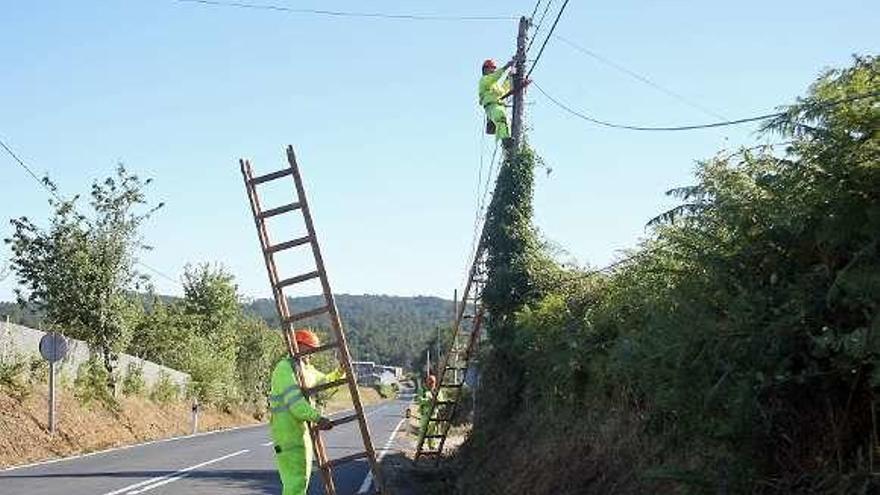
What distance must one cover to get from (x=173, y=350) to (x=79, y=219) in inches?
497

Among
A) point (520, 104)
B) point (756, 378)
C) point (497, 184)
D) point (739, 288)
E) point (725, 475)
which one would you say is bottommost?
point (725, 475)

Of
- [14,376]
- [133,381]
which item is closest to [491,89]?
[14,376]

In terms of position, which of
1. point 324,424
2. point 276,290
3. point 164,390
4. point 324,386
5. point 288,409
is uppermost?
point 164,390

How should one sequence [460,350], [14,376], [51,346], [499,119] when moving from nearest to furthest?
1. [499,119]
2. [460,350]
3. [51,346]
4. [14,376]

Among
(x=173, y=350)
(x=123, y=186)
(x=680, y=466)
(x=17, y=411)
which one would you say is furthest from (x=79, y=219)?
(x=680, y=466)

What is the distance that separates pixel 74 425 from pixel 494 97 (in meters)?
16.8

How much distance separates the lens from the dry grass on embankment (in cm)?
2167

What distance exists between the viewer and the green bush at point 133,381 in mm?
33806

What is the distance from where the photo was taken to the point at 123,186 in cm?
3195

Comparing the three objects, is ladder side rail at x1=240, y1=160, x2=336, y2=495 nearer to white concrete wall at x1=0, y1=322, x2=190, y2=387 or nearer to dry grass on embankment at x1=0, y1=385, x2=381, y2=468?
dry grass on embankment at x1=0, y1=385, x2=381, y2=468

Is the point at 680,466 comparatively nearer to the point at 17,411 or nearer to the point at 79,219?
the point at 17,411

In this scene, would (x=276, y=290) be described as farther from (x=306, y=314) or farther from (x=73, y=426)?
(x=73, y=426)

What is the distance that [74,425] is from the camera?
84.3 feet

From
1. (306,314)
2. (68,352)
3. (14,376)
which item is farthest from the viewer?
(68,352)
